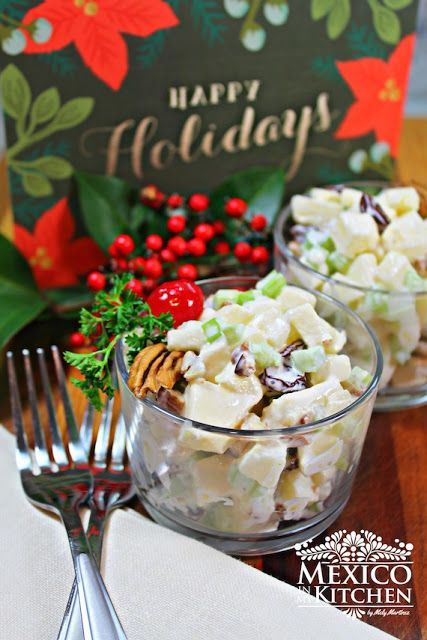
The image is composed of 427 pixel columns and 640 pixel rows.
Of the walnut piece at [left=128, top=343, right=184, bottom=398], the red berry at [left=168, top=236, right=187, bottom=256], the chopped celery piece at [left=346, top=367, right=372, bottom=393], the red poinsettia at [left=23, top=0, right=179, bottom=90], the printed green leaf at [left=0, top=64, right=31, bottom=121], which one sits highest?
the red poinsettia at [left=23, top=0, right=179, bottom=90]

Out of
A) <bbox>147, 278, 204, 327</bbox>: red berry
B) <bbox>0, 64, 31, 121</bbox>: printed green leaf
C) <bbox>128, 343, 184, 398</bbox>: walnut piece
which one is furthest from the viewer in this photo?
<bbox>0, 64, 31, 121</bbox>: printed green leaf

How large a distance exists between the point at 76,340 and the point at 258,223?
0.35 meters

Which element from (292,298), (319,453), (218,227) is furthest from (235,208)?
(319,453)

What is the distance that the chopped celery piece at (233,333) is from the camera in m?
0.94

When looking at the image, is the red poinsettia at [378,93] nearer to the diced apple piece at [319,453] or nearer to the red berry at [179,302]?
the red berry at [179,302]

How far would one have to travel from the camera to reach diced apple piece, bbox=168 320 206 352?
95 cm

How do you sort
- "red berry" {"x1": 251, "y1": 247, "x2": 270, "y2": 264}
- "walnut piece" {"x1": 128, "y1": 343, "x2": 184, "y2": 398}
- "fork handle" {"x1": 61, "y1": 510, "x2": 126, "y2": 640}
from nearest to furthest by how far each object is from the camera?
"fork handle" {"x1": 61, "y1": 510, "x2": 126, "y2": 640}
"walnut piece" {"x1": 128, "y1": 343, "x2": 184, "y2": 398}
"red berry" {"x1": 251, "y1": 247, "x2": 270, "y2": 264}

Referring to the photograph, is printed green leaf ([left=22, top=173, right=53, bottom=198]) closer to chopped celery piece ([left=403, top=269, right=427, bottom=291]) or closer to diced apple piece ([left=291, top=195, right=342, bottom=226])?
diced apple piece ([left=291, top=195, right=342, bottom=226])

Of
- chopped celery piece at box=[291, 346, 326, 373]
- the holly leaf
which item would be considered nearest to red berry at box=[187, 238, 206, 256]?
the holly leaf

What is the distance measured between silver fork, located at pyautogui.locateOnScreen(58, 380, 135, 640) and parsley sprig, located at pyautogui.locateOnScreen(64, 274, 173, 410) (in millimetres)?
87

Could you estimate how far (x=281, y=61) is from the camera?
1.32 m

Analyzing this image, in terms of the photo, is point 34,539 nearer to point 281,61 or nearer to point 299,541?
point 299,541

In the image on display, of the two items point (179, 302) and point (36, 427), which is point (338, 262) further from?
point (36, 427)

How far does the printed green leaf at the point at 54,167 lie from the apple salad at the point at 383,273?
1.31ft
